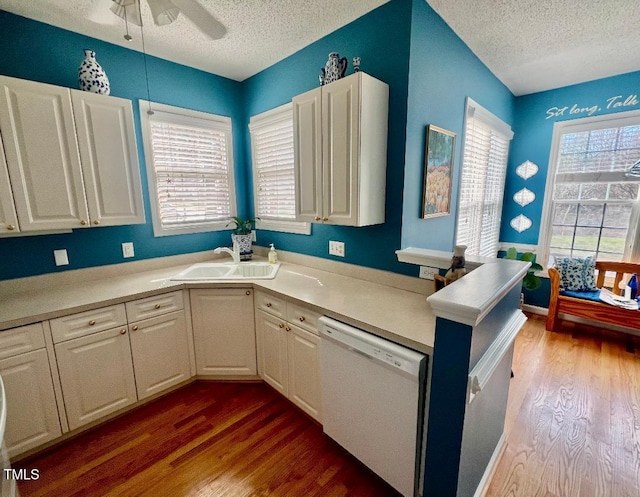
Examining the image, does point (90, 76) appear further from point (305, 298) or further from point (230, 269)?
point (305, 298)

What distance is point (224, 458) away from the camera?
1693 millimetres

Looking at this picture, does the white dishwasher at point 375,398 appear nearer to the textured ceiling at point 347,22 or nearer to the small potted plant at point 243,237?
the small potted plant at point 243,237

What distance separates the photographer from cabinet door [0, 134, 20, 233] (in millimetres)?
1613

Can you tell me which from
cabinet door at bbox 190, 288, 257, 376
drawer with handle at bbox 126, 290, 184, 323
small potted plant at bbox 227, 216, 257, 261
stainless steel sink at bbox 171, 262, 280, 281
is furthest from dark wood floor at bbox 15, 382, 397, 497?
small potted plant at bbox 227, 216, 257, 261

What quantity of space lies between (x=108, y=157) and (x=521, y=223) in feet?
14.7

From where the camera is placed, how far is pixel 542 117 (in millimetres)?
3412

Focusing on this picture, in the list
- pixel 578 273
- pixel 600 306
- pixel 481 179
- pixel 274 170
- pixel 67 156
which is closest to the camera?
pixel 67 156

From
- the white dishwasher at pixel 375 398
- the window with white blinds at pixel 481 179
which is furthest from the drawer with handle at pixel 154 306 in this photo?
the window with white blinds at pixel 481 179

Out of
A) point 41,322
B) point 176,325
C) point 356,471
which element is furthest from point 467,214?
point 41,322

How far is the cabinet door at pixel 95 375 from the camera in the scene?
173cm

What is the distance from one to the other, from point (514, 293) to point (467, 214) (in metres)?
1.54

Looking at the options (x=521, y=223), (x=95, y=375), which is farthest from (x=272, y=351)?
(x=521, y=223)

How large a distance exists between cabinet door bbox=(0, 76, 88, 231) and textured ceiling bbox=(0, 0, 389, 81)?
54 cm

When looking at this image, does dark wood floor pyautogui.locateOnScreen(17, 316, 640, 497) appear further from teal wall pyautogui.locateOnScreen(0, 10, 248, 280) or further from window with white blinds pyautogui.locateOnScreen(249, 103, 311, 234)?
window with white blinds pyautogui.locateOnScreen(249, 103, 311, 234)
